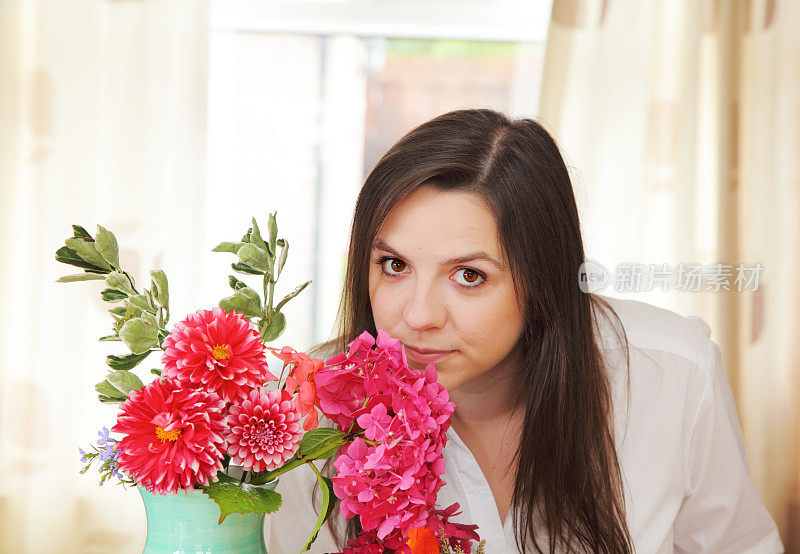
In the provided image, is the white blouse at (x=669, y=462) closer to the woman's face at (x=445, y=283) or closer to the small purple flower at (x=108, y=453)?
the woman's face at (x=445, y=283)

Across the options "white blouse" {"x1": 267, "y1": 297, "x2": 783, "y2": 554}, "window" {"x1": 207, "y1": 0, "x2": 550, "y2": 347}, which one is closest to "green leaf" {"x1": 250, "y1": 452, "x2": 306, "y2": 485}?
"white blouse" {"x1": 267, "y1": 297, "x2": 783, "y2": 554}

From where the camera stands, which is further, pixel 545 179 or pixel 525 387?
pixel 525 387

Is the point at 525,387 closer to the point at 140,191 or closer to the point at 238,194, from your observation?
the point at 140,191

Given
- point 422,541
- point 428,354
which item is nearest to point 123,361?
point 422,541

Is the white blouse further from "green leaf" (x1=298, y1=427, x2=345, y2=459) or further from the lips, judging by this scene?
"green leaf" (x1=298, y1=427, x2=345, y2=459)

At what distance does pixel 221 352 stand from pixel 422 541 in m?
0.28

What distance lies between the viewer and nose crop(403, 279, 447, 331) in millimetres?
1044

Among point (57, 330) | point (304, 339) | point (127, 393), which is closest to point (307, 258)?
point (304, 339)

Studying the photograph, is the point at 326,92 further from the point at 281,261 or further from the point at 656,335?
the point at 281,261

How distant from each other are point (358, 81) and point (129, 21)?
0.76 metres

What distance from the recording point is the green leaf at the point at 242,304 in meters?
0.80

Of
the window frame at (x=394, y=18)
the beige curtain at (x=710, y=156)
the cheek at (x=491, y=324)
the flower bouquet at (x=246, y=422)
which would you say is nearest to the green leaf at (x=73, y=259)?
the flower bouquet at (x=246, y=422)

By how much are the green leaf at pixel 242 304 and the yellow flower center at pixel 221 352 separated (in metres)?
0.09

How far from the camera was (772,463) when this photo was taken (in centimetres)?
218
